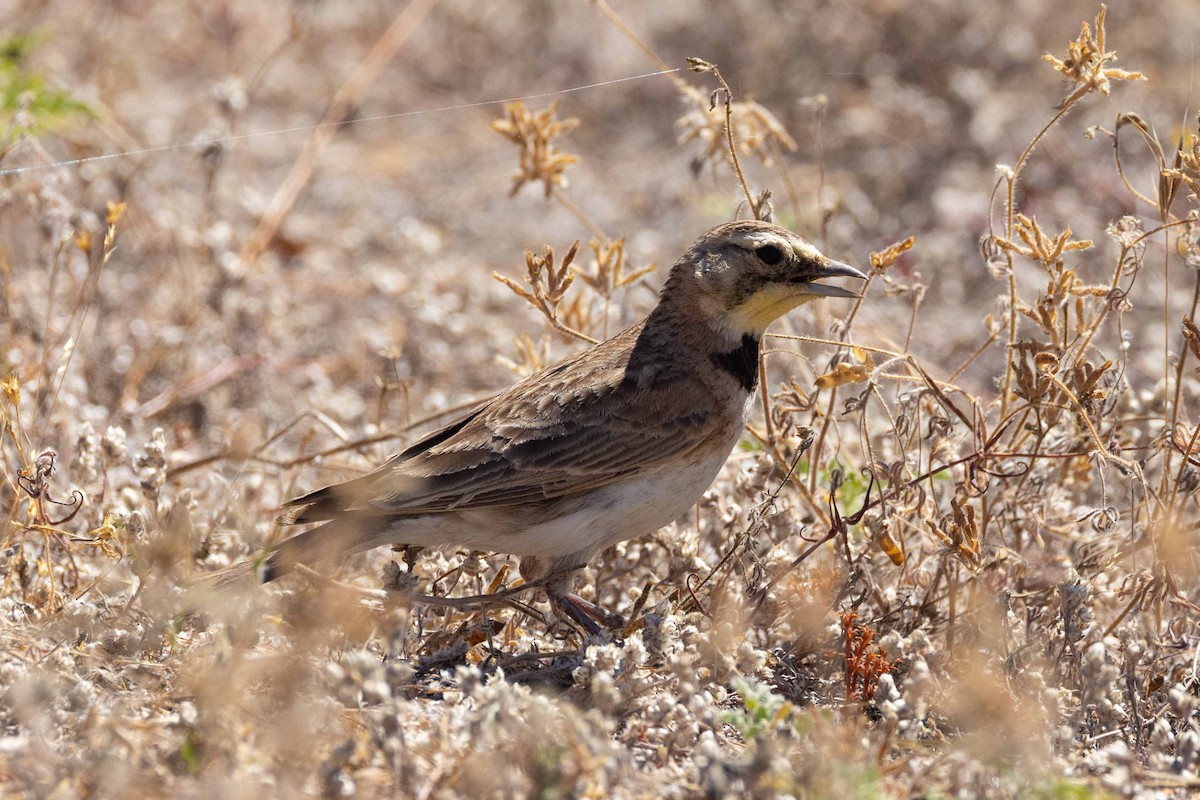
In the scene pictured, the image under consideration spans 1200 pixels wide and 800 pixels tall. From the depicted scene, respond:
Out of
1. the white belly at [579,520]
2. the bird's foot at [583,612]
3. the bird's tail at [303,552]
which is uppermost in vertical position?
the white belly at [579,520]

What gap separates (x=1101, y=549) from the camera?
461 centimetres

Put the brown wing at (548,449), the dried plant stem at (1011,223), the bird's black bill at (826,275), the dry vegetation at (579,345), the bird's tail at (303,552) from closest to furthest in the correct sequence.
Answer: the dry vegetation at (579,345), the dried plant stem at (1011,223), the bird's tail at (303,552), the brown wing at (548,449), the bird's black bill at (826,275)

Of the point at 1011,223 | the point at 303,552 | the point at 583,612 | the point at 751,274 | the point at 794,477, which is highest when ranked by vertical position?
the point at 1011,223

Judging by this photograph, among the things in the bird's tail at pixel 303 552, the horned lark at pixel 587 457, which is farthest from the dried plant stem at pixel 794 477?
the bird's tail at pixel 303 552

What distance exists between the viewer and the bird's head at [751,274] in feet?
14.8

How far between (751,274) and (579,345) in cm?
150

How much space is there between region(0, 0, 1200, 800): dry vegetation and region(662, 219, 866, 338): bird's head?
0.16 meters

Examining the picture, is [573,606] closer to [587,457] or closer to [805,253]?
[587,457]

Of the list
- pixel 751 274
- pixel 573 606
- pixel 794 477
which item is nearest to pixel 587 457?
pixel 573 606

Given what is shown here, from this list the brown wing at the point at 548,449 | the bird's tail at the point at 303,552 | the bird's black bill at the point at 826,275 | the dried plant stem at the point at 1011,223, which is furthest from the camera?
the bird's black bill at the point at 826,275

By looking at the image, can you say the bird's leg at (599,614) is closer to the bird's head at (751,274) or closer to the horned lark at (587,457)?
the horned lark at (587,457)

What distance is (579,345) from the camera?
19.5 feet

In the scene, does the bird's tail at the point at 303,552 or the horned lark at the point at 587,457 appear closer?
the bird's tail at the point at 303,552

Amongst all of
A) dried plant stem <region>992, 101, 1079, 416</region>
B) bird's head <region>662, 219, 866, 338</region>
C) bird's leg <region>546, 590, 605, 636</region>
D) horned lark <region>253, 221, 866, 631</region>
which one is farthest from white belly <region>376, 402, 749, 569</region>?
dried plant stem <region>992, 101, 1079, 416</region>
